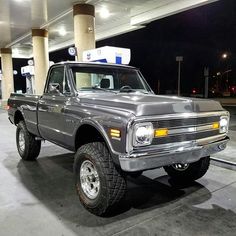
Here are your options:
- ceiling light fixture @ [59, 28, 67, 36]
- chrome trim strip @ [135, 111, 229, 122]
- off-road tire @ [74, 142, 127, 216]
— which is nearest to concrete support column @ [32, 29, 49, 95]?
ceiling light fixture @ [59, 28, 67, 36]

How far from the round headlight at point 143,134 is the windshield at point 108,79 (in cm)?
158

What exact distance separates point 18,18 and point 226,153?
12134mm

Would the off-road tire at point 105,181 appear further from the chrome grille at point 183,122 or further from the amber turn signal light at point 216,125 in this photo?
the amber turn signal light at point 216,125

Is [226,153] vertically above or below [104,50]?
below

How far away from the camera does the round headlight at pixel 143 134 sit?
113 inches

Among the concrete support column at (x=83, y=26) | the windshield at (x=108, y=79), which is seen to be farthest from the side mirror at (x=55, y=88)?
the concrete support column at (x=83, y=26)

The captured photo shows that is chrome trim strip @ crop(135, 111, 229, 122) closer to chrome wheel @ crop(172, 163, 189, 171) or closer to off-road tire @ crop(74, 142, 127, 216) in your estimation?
off-road tire @ crop(74, 142, 127, 216)

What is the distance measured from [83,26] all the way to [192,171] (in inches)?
326

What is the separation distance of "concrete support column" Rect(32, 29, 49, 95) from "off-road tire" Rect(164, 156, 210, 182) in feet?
41.8

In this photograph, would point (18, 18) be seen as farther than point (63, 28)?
No

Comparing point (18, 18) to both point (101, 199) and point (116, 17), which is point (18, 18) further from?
point (101, 199)

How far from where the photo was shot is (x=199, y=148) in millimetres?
3303

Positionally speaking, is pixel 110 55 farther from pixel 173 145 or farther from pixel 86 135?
pixel 173 145

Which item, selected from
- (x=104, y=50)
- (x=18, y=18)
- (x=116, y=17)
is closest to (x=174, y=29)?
(x=116, y=17)
